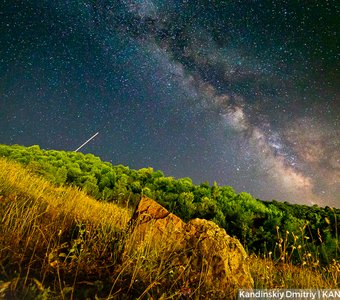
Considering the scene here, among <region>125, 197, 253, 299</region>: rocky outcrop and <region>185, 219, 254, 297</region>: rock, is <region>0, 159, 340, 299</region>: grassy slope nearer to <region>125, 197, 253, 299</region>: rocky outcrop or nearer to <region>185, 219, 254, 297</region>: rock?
<region>125, 197, 253, 299</region>: rocky outcrop

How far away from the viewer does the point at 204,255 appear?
2961mm

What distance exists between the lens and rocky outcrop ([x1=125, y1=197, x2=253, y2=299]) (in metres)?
2.75

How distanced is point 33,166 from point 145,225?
8.24 m

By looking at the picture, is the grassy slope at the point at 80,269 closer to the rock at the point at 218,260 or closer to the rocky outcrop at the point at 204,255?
the rocky outcrop at the point at 204,255

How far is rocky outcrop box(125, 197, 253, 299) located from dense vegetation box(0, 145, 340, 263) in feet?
10.2

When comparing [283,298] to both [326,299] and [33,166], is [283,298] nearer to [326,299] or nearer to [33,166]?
[326,299]

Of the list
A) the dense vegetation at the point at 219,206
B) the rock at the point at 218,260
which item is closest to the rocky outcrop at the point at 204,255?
the rock at the point at 218,260

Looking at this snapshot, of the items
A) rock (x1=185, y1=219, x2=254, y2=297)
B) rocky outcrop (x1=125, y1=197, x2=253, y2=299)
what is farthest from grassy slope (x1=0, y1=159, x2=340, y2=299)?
rock (x1=185, y1=219, x2=254, y2=297)

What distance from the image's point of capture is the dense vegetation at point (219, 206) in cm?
722

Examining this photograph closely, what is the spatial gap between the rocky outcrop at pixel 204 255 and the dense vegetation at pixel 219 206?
312 cm

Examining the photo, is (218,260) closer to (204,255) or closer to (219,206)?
(204,255)

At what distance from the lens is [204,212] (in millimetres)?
8305

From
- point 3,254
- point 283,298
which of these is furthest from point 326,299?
point 3,254

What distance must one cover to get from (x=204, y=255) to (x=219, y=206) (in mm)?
5899
